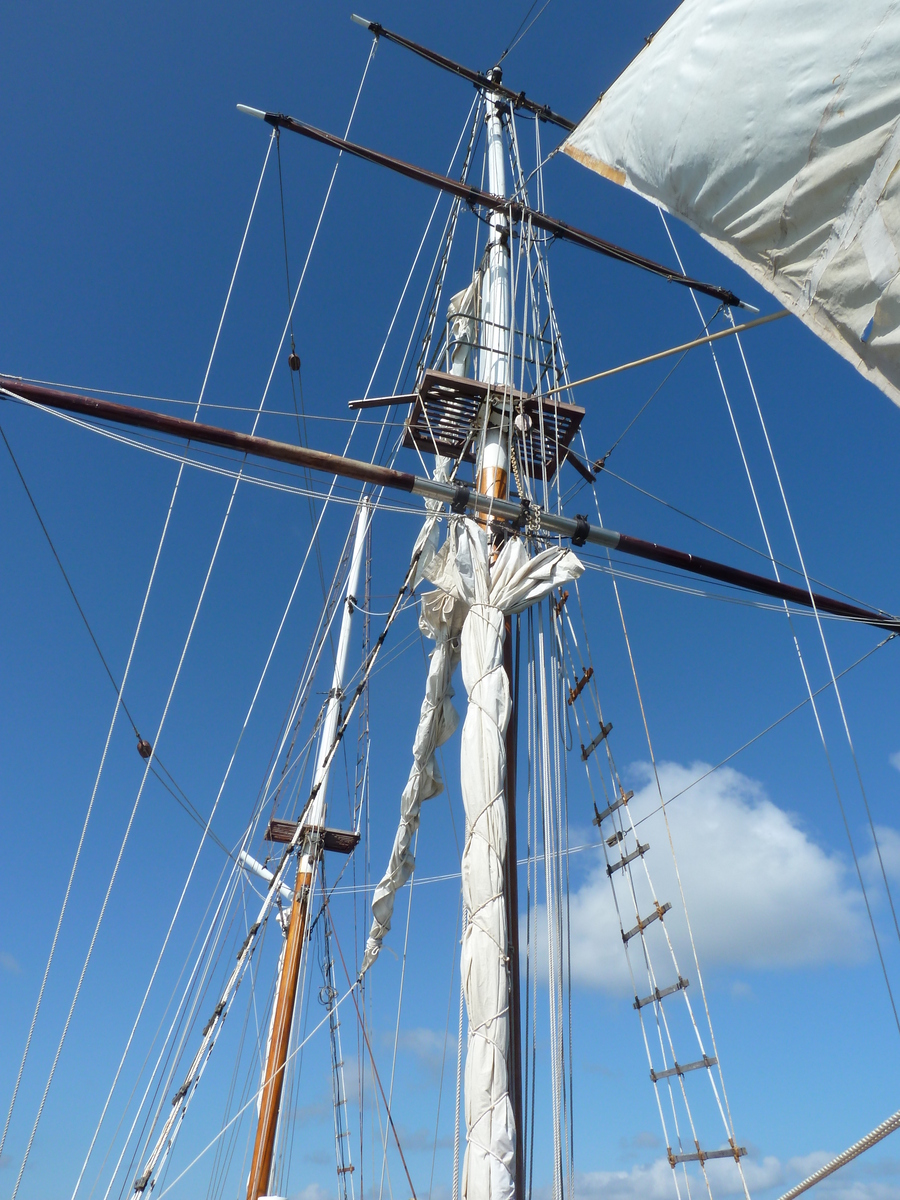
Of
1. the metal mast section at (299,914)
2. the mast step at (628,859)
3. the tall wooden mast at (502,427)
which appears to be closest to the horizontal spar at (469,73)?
the tall wooden mast at (502,427)

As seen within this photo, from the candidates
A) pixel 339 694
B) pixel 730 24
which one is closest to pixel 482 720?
pixel 730 24

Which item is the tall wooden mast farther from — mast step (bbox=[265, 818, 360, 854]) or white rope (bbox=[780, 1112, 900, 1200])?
mast step (bbox=[265, 818, 360, 854])

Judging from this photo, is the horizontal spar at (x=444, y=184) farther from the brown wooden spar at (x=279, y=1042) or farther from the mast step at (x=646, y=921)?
the brown wooden spar at (x=279, y=1042)

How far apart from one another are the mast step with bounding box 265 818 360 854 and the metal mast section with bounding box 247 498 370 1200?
1.42ft

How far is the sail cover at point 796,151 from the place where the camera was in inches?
155

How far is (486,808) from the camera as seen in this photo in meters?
7.07

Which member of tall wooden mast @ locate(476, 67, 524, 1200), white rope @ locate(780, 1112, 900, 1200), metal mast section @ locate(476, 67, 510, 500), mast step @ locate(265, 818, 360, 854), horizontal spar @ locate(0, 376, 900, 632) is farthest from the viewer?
mast step @ locate(265, 818, 360, 854)

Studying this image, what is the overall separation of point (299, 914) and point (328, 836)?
1992 millimetres

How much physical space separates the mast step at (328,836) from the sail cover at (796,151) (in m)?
15.0

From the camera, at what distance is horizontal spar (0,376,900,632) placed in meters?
8.78

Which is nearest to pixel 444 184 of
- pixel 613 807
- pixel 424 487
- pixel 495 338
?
pixel 495 338

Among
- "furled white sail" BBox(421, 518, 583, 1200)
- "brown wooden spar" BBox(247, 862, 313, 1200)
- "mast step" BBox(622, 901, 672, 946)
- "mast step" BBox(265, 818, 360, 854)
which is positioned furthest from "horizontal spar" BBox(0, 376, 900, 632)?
"mast step" BBox(265, 818, 360, 854)

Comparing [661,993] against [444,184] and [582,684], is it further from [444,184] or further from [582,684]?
[444,184]

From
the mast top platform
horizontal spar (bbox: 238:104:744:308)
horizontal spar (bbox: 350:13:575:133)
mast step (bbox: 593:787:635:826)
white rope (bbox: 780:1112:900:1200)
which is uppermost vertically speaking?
horizontal spar (bbox: 350:13:575:133)
